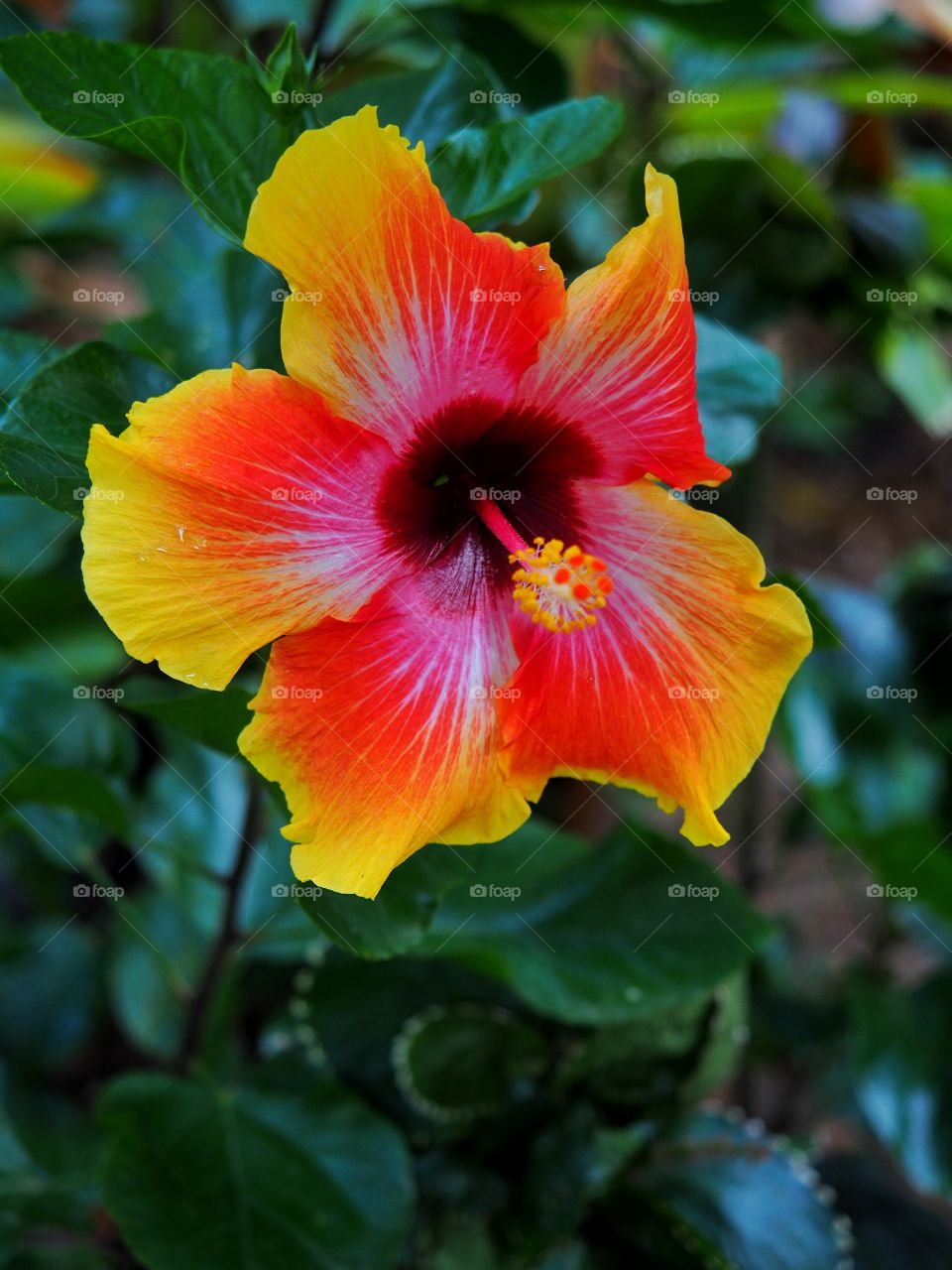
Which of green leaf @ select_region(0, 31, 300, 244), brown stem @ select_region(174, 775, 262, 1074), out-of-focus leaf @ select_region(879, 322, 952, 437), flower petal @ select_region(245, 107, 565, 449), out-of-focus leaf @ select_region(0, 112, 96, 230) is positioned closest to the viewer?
flower petal @ select_region(245, 107, 565, 449)

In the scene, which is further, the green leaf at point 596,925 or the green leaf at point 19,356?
the green leaf at point 596,925

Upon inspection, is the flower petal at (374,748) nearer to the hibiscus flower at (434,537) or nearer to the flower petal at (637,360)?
the hibiscus flower at (434,537)

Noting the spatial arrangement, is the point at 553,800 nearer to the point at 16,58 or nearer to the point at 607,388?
the point at 607,388

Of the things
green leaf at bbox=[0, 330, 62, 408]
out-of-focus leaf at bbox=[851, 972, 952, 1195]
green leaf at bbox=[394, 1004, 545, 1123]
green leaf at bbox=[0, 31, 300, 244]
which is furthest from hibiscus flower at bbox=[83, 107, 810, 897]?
out-of-focus leaf at bbox=[851, 972, 952, 1195]

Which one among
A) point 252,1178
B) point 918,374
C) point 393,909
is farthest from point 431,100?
point 918,374

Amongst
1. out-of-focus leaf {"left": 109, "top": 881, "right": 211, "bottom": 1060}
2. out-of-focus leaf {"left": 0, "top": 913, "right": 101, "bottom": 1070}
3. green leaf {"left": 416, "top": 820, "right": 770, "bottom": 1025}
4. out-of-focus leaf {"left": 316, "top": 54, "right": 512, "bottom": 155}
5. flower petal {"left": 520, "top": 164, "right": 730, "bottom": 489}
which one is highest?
out-of-focus leaf {"left": 316, "top": 54, "right": 512, "bottom": 155}

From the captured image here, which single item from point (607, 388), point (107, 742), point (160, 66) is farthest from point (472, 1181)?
point (160, 66)

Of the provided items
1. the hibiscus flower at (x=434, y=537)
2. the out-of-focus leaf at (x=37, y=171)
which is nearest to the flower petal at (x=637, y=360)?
the hibiscus flower at (x=434, y=537)

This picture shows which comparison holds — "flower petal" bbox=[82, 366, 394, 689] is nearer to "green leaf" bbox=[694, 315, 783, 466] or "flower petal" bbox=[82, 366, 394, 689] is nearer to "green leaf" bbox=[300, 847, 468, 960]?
"green leaf" bbox=[300, 847, 468, 960]
